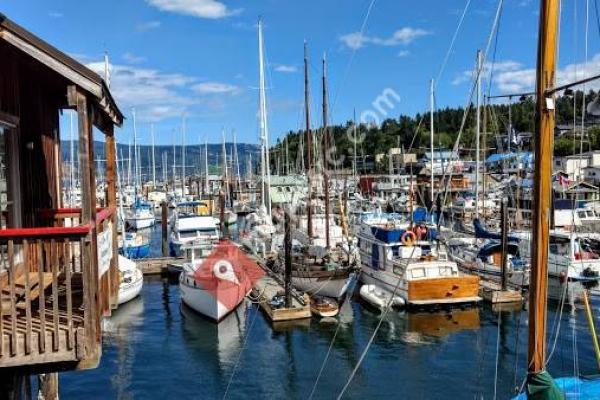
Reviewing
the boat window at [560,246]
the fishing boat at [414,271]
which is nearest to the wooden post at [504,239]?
the fishing boat at [414,271]

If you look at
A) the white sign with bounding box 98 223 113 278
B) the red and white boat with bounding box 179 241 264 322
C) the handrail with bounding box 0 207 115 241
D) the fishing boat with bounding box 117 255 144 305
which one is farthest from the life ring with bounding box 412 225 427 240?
the handrail with bounding box 0 207 115 241

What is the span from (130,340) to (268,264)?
12.0 m

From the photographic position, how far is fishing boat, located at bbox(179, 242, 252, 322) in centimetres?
2550

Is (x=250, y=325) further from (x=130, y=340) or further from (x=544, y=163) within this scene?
(x=544, y=163)

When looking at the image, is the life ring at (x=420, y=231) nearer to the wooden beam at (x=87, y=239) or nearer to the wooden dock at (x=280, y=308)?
the wooden dock at (x=280, y=308)

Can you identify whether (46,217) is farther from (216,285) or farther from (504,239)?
(504,239)

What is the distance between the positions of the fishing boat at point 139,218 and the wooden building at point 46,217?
181ft

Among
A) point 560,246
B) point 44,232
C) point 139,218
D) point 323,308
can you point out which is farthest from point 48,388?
point 139,218

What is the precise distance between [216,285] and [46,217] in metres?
16.5

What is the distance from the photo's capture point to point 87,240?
6086mm

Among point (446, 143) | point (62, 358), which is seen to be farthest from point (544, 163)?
point (446, 143)

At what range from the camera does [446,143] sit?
117m

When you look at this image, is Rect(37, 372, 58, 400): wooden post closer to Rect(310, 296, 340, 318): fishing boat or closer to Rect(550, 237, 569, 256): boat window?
Rect(310, 296, 340, 318): fishing boat

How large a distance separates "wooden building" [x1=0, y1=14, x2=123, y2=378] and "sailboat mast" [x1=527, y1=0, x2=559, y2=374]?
4.93m
